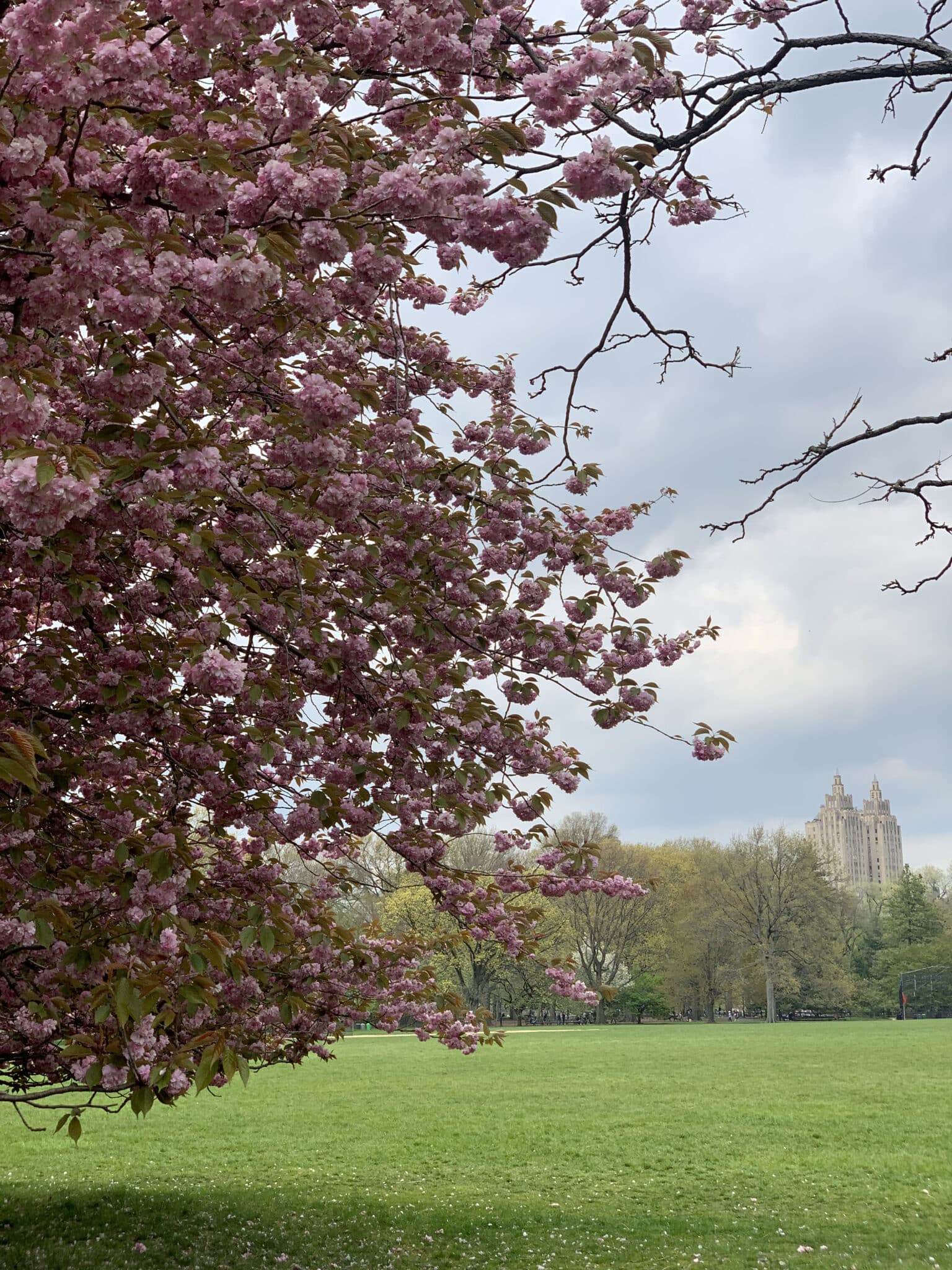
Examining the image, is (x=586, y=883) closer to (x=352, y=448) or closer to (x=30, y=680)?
(x=352, y=448)

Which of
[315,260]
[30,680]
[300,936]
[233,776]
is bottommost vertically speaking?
[300,936]

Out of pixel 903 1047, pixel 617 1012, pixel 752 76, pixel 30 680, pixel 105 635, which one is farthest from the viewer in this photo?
pixel 617 1012

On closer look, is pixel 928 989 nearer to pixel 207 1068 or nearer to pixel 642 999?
pixel 642 999

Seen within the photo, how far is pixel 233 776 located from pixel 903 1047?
34.7 m

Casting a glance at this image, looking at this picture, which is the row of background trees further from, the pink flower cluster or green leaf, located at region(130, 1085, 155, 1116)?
the pink flower cluster

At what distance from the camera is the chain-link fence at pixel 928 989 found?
69.9m

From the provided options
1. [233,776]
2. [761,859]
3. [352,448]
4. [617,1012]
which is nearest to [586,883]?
[233,776]

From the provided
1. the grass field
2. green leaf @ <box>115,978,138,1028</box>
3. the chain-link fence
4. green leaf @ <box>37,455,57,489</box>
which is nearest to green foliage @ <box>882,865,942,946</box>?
the chain-link fence

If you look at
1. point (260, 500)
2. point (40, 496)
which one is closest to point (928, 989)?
point (260, 500)

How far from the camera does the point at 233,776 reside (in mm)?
5395

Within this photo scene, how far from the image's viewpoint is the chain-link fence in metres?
69.9

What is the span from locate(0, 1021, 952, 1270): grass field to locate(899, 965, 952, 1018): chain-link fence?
162 feet

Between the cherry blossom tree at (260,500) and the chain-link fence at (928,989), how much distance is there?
237ft

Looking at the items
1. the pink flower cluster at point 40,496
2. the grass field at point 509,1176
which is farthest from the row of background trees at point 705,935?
the pink flower cluster at point 40,496
